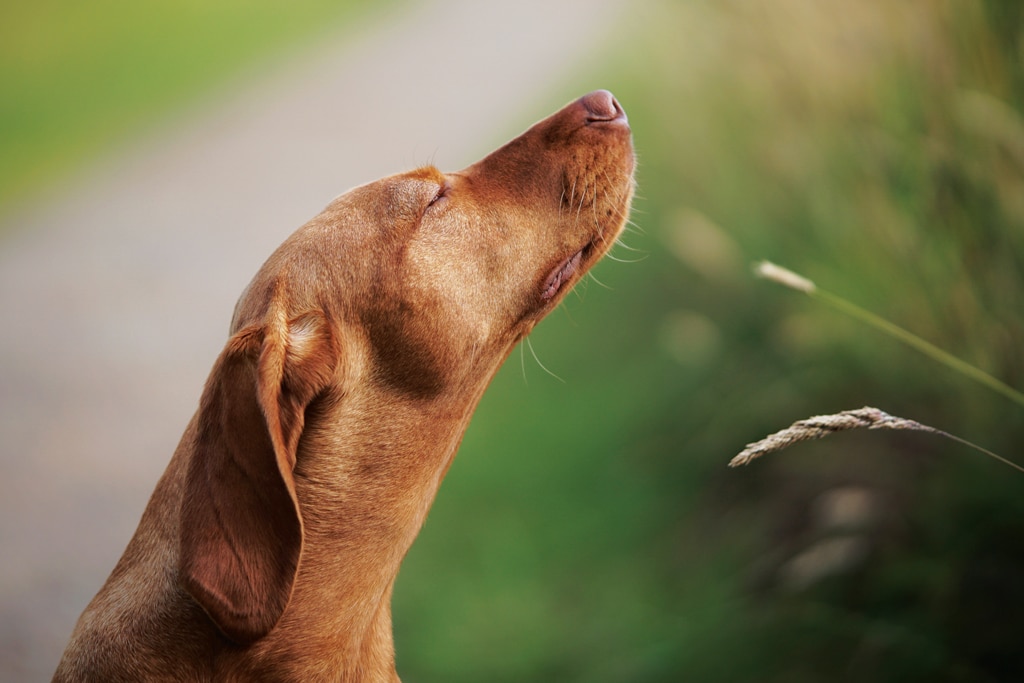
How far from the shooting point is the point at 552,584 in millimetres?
3021

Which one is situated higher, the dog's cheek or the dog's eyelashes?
the dog's eyelashes

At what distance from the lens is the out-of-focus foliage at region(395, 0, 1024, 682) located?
7.69 feet

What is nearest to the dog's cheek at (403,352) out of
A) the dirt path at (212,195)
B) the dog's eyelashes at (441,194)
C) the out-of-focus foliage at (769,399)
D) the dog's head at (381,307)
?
the dog's head at (381,307)

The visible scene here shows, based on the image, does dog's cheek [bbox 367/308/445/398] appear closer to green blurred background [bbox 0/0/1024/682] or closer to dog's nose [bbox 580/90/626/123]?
dog's nose [bbox 580/90/626/123]

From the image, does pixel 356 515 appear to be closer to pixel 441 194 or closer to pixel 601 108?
pixel 441 194

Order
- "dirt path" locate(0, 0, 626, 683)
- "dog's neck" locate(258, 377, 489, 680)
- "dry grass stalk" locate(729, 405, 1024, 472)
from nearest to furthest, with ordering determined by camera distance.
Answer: "dry grass stalk" locate(729, 405, 1024, 472)
"dog's neck" locate(258, 377, 489, 680)
"dirt path" locate(0, 0, 626, 683)

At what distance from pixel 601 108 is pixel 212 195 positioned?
2.70 m

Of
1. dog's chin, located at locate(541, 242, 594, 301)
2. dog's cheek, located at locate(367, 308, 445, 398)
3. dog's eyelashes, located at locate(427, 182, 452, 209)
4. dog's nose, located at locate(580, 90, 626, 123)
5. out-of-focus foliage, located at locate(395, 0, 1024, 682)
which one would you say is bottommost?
out-of-focus foliage, located at locate(395, 0, 1024, 682)

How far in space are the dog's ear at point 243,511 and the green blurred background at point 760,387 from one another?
149 centimetres

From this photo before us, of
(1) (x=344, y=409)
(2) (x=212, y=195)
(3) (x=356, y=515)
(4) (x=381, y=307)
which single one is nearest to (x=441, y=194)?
(4) (x=381, y=307)

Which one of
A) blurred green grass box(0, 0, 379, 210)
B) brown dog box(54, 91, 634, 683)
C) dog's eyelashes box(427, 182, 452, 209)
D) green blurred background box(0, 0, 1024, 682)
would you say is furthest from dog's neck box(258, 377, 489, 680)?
blurred green grass box(0, 0, 379, 210)

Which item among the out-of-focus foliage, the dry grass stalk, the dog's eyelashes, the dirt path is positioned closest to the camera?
the dry grass stalk

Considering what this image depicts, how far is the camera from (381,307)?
1620mm

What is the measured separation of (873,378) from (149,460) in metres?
2.61
